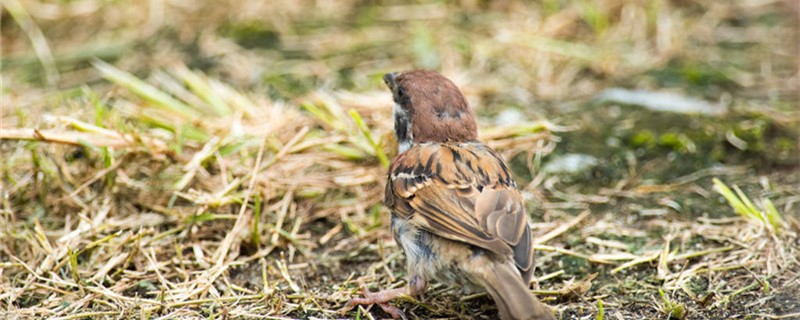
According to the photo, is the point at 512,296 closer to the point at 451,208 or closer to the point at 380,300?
the point at 451,208

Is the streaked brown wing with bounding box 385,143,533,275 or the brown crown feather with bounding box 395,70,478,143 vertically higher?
the brown crown feather with bounding box 395,70,478,143

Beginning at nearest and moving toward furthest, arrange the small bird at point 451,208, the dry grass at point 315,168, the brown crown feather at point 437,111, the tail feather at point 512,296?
the tail feather at point 512,296 → the small bird at point 451,208 → the dry grass at point 315,168 → the brown crown feather at point 437,111

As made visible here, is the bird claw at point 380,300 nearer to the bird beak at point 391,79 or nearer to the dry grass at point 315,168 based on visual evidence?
the dry grass at point 315,168

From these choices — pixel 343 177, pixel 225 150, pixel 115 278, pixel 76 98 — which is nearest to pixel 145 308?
pixel 115 278

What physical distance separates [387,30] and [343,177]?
266cm

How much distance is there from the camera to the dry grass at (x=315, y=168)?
4.02 metres

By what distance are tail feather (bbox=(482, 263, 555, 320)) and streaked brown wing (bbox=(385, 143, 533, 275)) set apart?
0.08 m

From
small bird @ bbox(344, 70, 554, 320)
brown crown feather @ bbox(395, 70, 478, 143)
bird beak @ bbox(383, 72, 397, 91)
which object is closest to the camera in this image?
small bird @ bbox(344, 70, 554, 320)

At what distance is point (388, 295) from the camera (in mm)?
3895

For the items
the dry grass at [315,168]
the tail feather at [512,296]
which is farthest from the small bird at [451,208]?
the dry grass at [315,168]

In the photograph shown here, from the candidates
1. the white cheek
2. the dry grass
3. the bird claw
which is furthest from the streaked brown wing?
the dry grass

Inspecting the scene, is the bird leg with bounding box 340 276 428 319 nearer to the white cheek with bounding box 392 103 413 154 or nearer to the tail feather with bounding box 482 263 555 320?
the tail feather with bounding box 482 263 555 320

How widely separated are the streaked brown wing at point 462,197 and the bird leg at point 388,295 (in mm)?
277

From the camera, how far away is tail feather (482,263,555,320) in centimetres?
324
